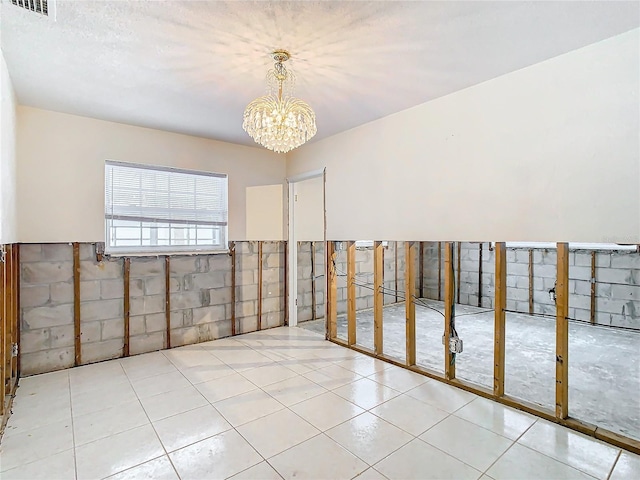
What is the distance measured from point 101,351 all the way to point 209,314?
1204 mm

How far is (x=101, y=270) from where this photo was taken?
3.64 metres

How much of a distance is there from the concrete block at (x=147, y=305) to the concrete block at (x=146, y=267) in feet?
0.87

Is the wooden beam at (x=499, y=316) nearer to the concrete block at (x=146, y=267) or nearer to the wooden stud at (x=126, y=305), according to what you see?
the concrete block at (x=146, y=267)

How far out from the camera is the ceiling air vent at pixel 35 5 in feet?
5.86

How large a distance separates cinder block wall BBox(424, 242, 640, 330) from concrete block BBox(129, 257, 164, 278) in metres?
5.28

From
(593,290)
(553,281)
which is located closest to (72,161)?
(553,281)

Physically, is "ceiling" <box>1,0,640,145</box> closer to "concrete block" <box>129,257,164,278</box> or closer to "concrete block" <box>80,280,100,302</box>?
"concrete block" <box>129,257,164,278</box>

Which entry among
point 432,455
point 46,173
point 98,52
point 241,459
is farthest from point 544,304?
point 46,173

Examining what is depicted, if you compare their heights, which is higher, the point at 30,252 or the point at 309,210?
the point at 309,210

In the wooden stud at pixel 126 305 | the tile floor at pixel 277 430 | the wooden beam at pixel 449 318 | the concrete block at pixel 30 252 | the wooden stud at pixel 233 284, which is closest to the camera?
the tile floor at pixel 277 430

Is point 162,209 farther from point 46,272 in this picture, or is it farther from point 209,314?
point 209,314

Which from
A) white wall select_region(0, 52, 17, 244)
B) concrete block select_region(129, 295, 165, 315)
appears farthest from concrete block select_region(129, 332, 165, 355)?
white wall select_region(0, 52, 17, 244)

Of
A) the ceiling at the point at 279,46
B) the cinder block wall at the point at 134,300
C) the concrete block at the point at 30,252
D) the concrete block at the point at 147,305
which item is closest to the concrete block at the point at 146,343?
the cinder block wall at the point at 134,300

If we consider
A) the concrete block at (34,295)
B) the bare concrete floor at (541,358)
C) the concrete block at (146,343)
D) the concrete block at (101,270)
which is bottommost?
the bare concrete floor at (541,358)
